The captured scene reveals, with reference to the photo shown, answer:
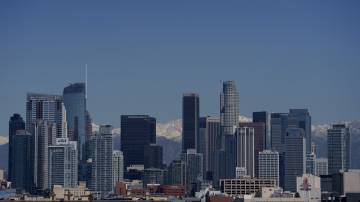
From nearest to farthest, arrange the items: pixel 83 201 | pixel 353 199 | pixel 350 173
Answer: pixel 353 199 < pixel 350 173 < pixel 83 201

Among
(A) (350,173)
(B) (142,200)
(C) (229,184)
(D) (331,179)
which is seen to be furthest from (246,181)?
(A) (350,173)

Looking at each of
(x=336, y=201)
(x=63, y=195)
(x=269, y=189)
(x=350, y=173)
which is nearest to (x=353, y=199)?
(x=336, y=201)

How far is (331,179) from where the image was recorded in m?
141

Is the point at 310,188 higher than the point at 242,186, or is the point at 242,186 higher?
the point at 310,188

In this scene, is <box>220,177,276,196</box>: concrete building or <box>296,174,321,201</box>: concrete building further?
<box>220,177,276,196</box>: concrete building

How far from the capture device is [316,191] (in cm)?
13700

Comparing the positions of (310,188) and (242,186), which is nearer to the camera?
(310,188)

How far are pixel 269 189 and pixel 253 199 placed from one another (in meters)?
13.6

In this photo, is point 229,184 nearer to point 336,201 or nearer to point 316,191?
point 316,191

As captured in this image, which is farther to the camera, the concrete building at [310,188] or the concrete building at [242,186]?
the concrete building at [242,186]

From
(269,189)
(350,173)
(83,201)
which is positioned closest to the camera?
(350,173)

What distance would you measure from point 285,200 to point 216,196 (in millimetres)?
24386

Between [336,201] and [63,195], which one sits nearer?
[336,201]

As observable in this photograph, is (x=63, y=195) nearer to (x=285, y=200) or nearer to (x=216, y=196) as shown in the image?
(x=216, y=196)
